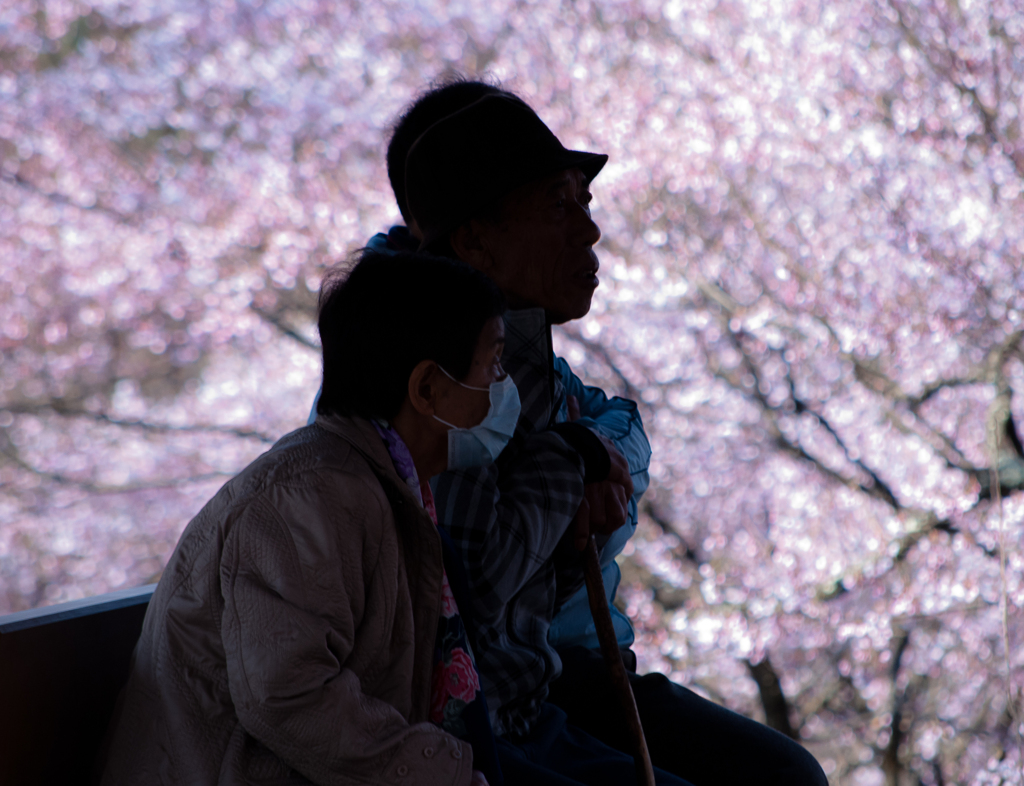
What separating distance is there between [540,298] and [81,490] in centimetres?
320

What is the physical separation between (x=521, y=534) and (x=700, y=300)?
9.51ft

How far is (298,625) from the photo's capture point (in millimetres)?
804

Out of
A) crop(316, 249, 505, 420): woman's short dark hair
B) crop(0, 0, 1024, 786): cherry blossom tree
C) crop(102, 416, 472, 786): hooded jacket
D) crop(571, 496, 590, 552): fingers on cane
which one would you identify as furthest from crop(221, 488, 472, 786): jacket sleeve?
crop(0, 0, 1024, 786): cherry blossom tree

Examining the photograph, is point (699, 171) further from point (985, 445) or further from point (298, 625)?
point (298, 625)

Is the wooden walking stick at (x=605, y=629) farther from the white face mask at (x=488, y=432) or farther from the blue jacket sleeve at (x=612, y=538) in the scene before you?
the white face mask at (x=488, y=432)

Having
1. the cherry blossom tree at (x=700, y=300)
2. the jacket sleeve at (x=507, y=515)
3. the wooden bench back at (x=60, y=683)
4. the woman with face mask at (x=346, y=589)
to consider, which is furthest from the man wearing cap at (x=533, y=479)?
the cherry blossom tree at (x=700, y=300)

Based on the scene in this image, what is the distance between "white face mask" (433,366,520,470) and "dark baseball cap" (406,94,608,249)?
314 millimetres

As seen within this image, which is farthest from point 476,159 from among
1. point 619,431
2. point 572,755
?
point 572,755

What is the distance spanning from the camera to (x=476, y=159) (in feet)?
4.08

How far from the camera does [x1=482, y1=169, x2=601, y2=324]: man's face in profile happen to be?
1284mm

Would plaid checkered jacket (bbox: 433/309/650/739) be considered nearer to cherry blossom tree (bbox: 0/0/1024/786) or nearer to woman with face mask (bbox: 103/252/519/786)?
woman with face mask (bbox: 103/252/519/786)

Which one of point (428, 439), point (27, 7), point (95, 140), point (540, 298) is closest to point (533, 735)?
point (428, 439)

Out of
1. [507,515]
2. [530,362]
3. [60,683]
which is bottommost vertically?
[60,683]

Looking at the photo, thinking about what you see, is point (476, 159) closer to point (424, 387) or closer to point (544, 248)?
point (544, 248)
